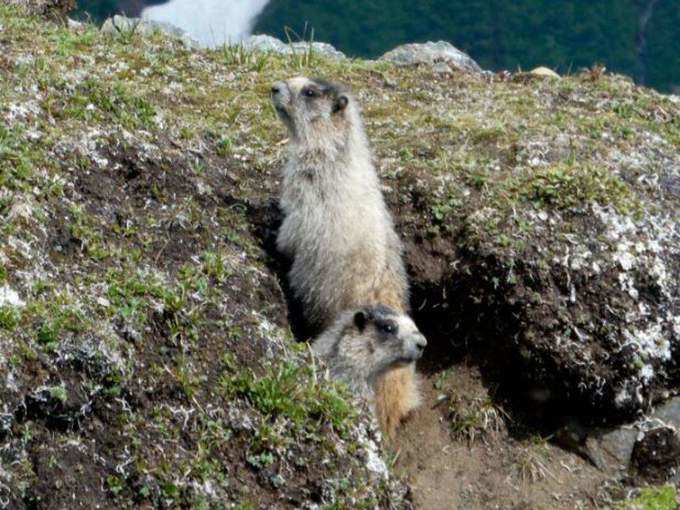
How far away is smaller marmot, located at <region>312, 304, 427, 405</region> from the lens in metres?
8.37

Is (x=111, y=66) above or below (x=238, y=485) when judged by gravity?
above

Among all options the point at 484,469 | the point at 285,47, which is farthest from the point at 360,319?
the point at 285,47

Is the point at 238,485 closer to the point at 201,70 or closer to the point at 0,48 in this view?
the point at 0,48

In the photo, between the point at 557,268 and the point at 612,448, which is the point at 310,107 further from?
the point at 612,448

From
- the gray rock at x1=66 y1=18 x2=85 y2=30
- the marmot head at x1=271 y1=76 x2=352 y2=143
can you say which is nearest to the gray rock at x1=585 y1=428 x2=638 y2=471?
the marmot head at x1=271 y1=76 x2=352 y2=143

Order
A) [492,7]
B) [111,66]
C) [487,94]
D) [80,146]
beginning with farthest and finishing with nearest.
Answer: [492,7] < [487,94] < [111,66] < [80,146]

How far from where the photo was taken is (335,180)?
9.23 m

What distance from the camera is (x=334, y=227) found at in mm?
9039

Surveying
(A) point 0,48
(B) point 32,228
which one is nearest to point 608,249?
(B) point 32,228

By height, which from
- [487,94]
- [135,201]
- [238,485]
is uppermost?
[487,94]

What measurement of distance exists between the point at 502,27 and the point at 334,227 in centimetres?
1162

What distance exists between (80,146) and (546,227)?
3690 millimetres

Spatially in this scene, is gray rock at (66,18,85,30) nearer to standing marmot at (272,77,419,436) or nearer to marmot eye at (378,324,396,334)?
standing marmot at (272,77,419,436)

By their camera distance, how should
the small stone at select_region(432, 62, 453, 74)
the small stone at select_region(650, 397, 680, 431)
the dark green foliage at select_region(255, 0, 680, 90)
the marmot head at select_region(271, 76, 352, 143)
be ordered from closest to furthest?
the small stone at select_region(650, 397, 680, 431) < the marmot head at select_region(271, 76, 352, 143) < the small stone at select_region(432, 62, 453, 74) < the dark green foliage at select_region(255, 0, 680, 90)
